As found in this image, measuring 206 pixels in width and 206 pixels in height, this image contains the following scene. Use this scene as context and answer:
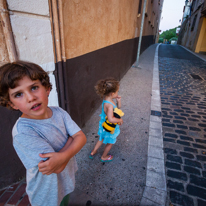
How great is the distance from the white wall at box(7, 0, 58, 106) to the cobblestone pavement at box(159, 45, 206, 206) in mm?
2496

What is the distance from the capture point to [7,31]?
4.62 ft

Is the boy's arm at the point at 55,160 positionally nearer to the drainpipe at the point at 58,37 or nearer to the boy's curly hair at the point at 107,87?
the boy's curly hair at the point at 107,87

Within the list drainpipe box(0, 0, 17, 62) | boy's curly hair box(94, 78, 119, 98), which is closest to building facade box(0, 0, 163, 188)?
drainpipe box(0, 0, 17, 62)

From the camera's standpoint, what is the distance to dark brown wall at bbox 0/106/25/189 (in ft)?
5.45

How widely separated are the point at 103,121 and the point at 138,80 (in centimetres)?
490

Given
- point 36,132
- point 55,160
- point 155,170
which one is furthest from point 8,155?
point 155,170

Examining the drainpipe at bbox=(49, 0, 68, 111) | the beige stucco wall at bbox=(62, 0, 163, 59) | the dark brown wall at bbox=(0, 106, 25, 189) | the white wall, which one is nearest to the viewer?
the white wall

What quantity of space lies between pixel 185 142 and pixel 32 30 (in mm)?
3310

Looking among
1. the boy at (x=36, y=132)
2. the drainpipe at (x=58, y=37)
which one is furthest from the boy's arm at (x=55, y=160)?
the drainpipe at (x=58, y=37)

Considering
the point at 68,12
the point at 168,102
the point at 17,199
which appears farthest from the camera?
the point at 168,102

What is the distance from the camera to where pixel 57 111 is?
1230 mm

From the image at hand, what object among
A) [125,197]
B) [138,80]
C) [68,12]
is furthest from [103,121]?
[138,80]

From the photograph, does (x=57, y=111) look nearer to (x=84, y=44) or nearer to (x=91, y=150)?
(x=91, y=150)

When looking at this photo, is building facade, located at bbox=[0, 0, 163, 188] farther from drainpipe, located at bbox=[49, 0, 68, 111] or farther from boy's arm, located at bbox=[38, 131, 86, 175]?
boy's arm, located at bbox=[38, 131, 86, 175]
